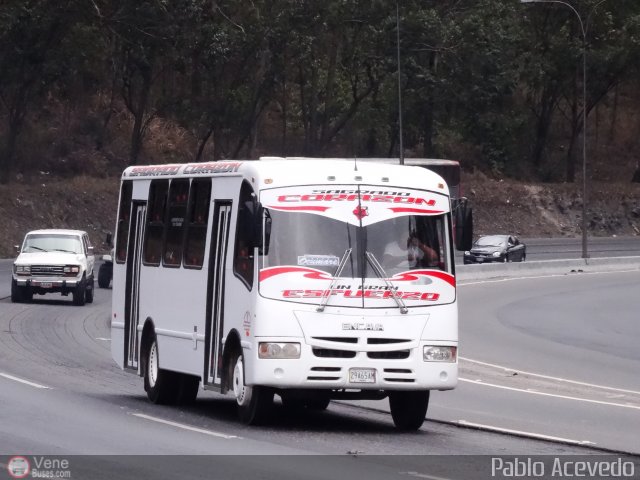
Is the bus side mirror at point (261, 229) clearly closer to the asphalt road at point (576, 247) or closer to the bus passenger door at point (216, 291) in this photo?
the bus passenger door at point (216, 291)

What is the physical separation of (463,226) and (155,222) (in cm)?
459

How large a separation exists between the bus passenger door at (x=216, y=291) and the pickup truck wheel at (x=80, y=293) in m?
21.3

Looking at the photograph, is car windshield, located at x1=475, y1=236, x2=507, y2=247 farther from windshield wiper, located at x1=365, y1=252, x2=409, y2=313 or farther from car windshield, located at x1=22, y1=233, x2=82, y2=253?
windshield wiper, located at x1=365, y1=252, x2=409, y2=313

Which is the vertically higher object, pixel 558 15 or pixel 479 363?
pixel 558 15

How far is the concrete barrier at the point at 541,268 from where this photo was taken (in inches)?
2048

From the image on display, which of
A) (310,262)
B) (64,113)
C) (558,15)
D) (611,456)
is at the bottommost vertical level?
(611,456)

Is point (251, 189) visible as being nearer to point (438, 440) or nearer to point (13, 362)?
point (438, 440)

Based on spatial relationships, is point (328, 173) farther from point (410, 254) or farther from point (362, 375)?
point (362, 375)

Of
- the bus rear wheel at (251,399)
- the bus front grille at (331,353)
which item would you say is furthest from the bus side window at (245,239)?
the bus front grille at (331,353)

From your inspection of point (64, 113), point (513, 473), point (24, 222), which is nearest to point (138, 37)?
point (24, 222)

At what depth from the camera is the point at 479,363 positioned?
24828 millimetres

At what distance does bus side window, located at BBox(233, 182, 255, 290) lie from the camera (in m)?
14.4

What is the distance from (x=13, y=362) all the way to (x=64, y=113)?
186 ft

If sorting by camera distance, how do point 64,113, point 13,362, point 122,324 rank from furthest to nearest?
point 64,113, point 13,362, point 122,324
